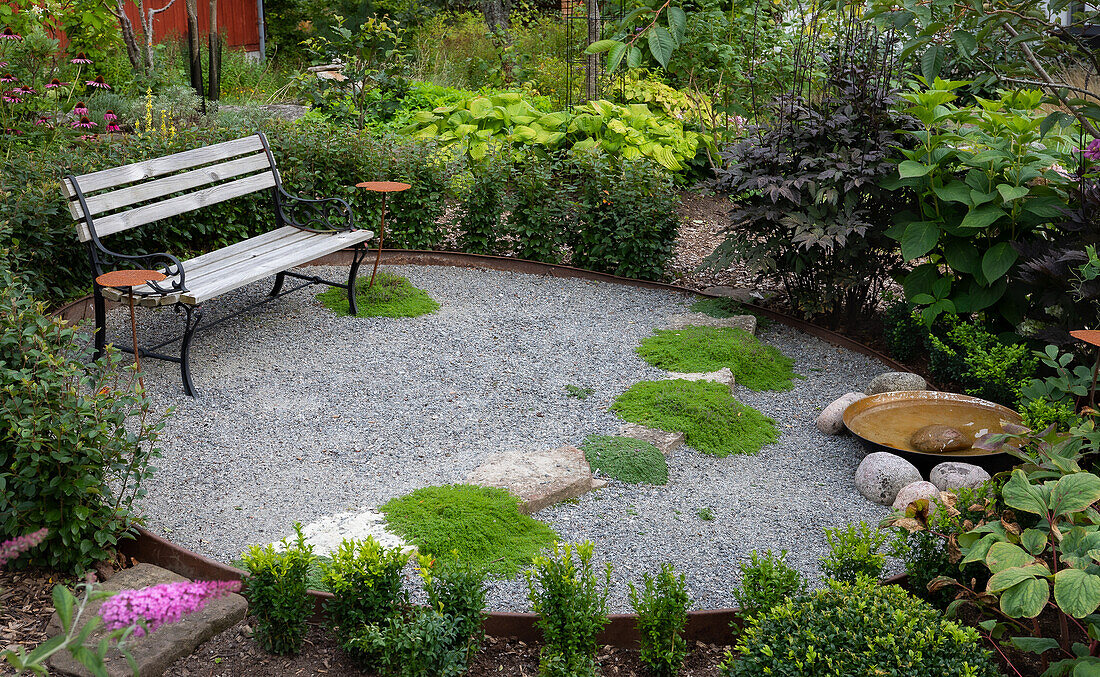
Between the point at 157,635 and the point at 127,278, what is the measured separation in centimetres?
Answer: 195

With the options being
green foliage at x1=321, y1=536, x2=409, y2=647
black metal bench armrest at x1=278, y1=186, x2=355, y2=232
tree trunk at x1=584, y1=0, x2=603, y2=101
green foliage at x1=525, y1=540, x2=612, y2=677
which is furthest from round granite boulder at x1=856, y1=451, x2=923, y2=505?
tree trunk at x1=584, y1=0, x2=603, y2=101

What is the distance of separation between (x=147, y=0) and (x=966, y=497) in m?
13.8

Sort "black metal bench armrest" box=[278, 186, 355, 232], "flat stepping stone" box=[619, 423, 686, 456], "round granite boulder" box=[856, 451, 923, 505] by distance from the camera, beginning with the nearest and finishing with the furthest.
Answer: "round granite boulder" box=[856, 451, 923, 505]
"flat stepping stone" box=[619, 423, 686, 456]
"black metal bench armrest" box=[278, 186, 355, 232]

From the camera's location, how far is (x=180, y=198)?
502cm

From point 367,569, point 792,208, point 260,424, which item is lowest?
point 260,424

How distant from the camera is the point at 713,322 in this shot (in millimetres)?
5426

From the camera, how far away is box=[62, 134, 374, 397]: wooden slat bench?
4270 millimetres

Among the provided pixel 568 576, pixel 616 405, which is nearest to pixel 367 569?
pixel 568 576

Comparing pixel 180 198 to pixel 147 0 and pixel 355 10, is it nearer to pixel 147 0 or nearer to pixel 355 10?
pixel 147 0

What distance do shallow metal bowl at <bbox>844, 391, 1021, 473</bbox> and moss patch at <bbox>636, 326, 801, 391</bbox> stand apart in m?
0.63

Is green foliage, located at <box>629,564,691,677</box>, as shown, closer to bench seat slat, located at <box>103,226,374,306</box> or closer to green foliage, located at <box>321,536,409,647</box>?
green foliage, located at <box>321,536,409,647</box>

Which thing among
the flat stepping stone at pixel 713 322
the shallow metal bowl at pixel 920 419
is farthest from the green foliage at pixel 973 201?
the flat stepping stone at pixel 713 322

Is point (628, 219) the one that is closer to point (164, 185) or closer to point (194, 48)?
point (164, 185)

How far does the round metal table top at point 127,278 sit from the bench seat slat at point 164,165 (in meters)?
0.66
